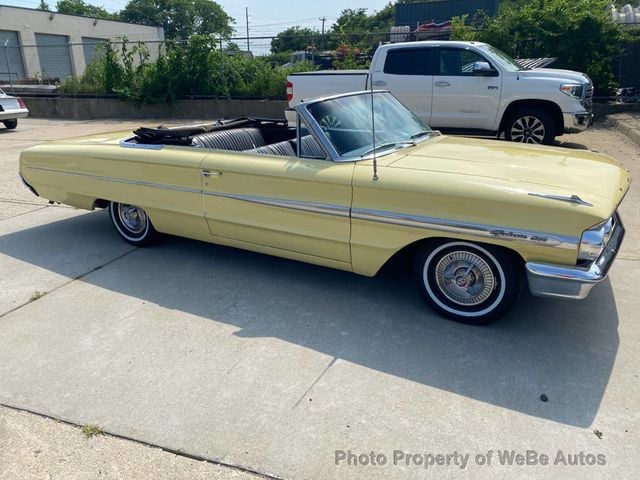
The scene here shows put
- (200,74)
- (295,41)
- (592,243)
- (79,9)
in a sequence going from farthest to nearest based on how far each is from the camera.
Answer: (79,9)
(295,41)
(200,74)
(592,243)

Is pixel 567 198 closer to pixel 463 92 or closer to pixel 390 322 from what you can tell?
pixel 390 322

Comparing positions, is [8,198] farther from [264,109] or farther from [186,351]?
[264,109]

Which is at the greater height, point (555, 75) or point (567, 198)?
point (555, 75)

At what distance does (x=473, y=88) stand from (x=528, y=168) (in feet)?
19.0

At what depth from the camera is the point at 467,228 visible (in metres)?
3.28

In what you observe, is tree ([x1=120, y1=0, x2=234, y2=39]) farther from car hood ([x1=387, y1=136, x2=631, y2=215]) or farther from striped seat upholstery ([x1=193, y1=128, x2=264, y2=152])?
car hood ([x1=387, y1=136, x2=631, y2=215])

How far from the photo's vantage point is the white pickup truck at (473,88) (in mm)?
8516

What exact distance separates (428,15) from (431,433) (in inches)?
1321

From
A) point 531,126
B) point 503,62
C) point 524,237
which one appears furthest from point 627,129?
point 524,237

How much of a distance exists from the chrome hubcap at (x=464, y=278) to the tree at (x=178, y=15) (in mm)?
75519

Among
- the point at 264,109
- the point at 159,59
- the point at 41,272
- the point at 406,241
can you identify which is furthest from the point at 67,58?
the point at 406,241

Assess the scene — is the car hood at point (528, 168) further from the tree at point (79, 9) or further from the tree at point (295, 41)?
the tree at point (79, 9)

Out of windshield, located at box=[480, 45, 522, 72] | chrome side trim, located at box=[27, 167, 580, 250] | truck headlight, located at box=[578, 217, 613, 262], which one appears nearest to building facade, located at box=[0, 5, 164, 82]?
windshield, located at box=[480, 45, 522, 72]

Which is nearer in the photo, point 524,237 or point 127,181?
point 524,237
